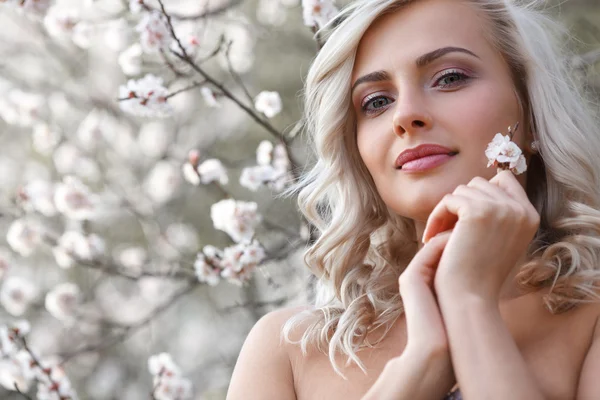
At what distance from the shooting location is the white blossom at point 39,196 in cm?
445

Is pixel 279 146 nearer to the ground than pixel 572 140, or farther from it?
nearer to the ground

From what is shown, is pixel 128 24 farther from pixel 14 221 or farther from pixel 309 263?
pixel 309 263

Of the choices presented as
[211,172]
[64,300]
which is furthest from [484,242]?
[64,300]

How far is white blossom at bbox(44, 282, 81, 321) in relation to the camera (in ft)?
14.5

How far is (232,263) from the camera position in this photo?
3213 millimetres

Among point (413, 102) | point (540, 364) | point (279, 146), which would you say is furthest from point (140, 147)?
point (540, 364)

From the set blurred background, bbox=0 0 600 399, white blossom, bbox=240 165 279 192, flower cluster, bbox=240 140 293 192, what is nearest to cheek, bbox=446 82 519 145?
flower cluster, bbox=240 140 293 192

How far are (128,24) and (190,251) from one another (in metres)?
1.18

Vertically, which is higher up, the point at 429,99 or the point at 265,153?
the point at 429,99

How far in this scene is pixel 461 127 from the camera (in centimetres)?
174

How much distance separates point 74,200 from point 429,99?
275 centimetres

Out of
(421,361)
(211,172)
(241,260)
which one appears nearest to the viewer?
(421,361)

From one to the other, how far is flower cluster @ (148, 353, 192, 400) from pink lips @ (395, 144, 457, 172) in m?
2.26

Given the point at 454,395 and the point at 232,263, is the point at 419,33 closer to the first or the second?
the point at 454,395
